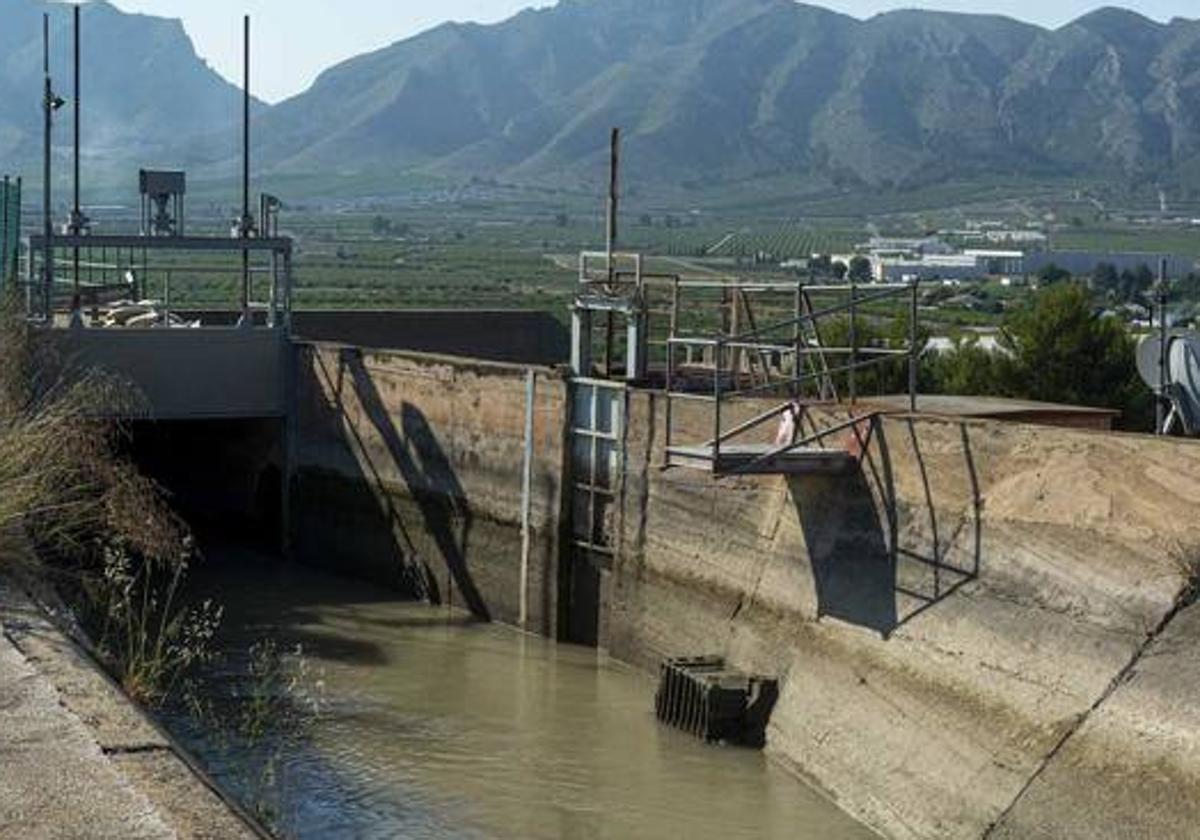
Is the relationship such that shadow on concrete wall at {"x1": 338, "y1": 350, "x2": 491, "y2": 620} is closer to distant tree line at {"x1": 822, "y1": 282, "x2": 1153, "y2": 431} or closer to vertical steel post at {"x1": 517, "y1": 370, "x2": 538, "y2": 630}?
vertical steel post at {"x1": 517, "y1": 370, "x2": 538, "y2": 630}

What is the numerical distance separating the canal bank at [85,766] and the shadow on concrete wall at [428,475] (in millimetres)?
11554

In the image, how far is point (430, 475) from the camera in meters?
24.0

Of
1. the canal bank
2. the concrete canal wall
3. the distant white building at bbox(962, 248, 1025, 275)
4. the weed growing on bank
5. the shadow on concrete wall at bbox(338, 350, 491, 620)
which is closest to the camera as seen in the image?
the canal bank

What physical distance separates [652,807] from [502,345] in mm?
18074

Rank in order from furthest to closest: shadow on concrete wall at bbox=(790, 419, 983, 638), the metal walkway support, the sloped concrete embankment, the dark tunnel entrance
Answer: the dark tunnel entrance → the metal walkway support → shadow on concrete wall at bbox=(790, 419, 983, 638) → the sloped concrete embankment

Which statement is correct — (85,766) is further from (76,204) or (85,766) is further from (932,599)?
(76,204)

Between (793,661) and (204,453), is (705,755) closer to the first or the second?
(793,661)

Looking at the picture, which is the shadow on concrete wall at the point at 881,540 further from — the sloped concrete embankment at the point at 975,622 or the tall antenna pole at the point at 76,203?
the tall antenna pole at the point at 76,203

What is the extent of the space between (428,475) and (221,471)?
6064 millimetres

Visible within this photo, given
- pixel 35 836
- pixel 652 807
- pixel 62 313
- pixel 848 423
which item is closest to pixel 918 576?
pixel 848 423

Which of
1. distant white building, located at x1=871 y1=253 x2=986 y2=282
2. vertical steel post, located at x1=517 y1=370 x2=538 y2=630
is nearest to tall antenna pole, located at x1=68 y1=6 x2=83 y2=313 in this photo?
vertical steel post, located at x1=517 y1=370 x2=538 y2=630

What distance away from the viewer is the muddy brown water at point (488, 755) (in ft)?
48.3

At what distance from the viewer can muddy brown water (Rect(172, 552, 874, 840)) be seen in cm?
1473

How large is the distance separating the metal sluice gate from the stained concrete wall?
4116 mm
